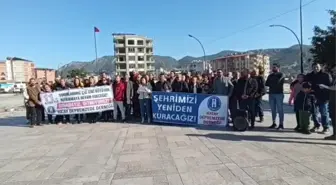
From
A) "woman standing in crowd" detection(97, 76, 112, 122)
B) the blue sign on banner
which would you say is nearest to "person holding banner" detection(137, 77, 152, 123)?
the blue sign on banner

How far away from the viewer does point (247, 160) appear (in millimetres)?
5645

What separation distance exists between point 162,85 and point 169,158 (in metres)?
5.06

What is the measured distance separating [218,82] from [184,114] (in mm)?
1533

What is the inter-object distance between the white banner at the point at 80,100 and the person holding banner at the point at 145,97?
1292 mm

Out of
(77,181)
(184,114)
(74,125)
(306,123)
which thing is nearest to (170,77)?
(184,114)

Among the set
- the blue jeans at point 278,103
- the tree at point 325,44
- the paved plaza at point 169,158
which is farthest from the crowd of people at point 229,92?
the tree at point 325,44

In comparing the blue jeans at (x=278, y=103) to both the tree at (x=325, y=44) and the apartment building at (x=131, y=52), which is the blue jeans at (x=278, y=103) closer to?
the tree at (x=325, y=44)

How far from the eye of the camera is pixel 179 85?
10.7 m

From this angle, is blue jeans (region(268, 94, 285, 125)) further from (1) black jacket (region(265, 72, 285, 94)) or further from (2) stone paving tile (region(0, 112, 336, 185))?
(2) stone paving tile (region(0, 112, 336, 185))

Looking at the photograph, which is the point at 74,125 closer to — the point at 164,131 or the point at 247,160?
the point at 164,131

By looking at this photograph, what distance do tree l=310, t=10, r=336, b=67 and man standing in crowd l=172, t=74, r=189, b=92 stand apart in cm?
1722

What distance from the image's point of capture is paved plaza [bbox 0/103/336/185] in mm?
4844

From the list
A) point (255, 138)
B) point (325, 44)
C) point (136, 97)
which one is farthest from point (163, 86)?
point (325, 44)

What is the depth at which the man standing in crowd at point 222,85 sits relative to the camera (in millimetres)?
9734
